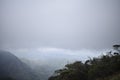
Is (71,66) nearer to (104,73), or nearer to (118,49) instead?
(104,73)

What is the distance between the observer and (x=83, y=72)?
39.9m

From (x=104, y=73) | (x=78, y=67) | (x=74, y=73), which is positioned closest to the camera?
(x=104, y=73)

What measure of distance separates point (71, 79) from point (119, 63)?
11.4m

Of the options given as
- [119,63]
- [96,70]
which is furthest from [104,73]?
[119,63]

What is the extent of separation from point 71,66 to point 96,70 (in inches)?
325

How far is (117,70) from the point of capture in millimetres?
36594

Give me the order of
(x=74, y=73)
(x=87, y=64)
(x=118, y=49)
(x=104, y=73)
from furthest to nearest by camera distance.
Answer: (x=118, y=49)
(x=87, y=64)
(x=74, y=73)
(x=104, y=73)

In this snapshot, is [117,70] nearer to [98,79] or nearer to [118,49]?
[98,79]

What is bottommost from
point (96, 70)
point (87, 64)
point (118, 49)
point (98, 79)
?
point (98, 79)

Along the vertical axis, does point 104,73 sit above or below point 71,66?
below

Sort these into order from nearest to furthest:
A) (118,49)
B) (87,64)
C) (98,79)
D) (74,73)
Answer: (98,79), (74,73), (87,64), (118,49)

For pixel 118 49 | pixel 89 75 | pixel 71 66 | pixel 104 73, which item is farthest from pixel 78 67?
pixel 118 49

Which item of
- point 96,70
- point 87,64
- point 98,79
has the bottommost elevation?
point 98,79

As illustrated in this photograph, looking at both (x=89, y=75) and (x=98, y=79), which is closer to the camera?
(x=98, y=79)
